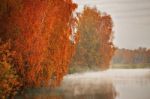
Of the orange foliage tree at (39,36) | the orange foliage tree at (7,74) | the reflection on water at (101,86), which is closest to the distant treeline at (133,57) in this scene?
the reflection on water at (101,86)

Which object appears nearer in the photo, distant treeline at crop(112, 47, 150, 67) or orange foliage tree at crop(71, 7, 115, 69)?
distant treeline at crop(112, 47, 150, 67)

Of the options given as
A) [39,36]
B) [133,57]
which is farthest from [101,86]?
[39,36]

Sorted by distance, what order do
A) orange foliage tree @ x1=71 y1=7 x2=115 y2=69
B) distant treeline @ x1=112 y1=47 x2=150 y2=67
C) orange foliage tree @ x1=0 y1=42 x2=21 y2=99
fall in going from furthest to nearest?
orange foliage tree @ x1=71 y1=7 x2=115 y2=69, distant treeline @ x1=112 y1=47 x2=150 y2=67, orange foliage tree @ x1=0 y1=42 x2=21 y2=99

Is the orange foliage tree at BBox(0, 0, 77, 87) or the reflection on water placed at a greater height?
the orange foliage tree at BBox(0, 0, 77, 87)

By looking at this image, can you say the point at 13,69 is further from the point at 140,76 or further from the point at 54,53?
the point at 140,76

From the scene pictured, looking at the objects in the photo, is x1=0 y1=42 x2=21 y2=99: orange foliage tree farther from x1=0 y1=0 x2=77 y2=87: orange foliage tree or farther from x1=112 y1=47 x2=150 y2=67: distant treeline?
x1=112 y1=47 x2=150 y2=67: distant treeline

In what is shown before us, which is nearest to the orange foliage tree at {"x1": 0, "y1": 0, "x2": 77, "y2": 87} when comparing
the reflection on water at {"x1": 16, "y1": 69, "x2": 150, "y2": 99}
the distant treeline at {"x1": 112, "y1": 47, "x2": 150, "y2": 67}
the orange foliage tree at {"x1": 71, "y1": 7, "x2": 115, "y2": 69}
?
the reflection on water at {"x1": 16, "y1": 69, "x2": 150, "y2": 99}

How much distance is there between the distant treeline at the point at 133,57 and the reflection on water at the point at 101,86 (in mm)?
112

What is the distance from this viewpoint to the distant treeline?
5.93 m

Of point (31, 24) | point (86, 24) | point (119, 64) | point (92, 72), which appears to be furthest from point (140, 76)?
point (31, 24)

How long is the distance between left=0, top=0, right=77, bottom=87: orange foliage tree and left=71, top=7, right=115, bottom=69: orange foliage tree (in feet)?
0.91

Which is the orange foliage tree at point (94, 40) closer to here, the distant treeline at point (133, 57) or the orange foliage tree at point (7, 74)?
the distant treeline at point (133, 57)

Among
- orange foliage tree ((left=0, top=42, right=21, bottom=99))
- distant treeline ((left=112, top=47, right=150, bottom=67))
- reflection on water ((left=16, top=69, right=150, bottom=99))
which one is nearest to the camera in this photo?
orange foliage tree ((left=0, top=42, right=21, bottom=99))

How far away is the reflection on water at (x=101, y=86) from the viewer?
567cm
